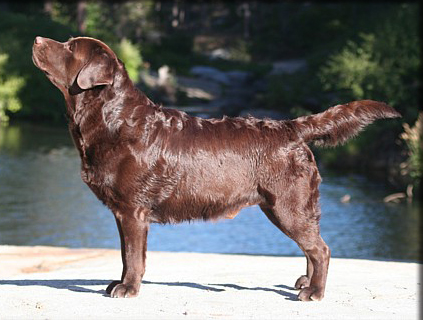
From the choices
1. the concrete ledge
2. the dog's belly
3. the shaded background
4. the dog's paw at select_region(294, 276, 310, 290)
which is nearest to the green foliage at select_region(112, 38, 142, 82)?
the shaded background

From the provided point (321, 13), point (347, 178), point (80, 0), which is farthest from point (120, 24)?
point (347, 178)

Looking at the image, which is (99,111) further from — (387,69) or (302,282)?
(387,69)

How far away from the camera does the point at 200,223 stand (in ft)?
53.6

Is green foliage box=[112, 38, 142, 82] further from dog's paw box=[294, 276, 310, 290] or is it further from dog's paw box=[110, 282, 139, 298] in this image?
dog's paw box=[110, 282, 139, 298]

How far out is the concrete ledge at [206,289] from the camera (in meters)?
6.03

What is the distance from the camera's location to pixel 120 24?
59406 mm

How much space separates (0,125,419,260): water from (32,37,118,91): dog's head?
24.1ft

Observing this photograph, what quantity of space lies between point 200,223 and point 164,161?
33.1 feet

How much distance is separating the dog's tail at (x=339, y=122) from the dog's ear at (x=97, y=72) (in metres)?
1.51

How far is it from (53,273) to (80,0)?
1641 inches

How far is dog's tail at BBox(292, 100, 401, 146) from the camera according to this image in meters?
6.56

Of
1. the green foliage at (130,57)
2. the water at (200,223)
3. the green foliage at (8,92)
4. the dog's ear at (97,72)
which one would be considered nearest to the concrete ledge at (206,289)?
the dog's ear at (97,72)

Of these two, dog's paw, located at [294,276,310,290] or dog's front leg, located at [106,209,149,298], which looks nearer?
dog's front leg, located at [106,209,149,298]

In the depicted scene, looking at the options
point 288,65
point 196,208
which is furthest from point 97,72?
point 288,65
